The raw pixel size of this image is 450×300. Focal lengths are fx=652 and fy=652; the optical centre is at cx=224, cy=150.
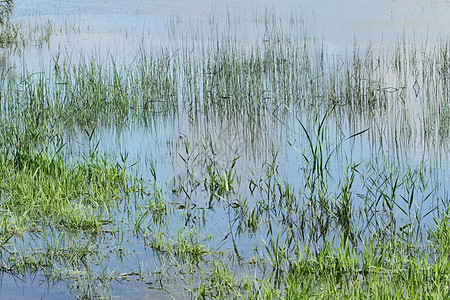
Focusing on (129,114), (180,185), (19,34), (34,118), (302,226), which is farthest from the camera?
(19,34)

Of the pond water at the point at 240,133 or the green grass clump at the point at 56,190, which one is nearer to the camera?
the pond water at the point at 240,133

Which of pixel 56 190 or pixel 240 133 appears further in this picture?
pixel 240 133

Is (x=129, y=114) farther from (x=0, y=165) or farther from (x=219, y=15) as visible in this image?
(x=219, y=15)

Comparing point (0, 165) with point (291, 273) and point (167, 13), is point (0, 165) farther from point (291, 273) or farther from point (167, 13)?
point (167, 13)

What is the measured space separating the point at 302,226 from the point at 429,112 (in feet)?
8.96

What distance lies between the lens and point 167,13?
14.5 metres

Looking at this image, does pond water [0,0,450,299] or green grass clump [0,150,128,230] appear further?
green grass clump [0,150,128,230]

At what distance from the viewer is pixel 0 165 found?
475cm

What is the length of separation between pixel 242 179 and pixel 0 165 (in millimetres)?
1775

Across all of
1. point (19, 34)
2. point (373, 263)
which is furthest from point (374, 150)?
point (19, 34)

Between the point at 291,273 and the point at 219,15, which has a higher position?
the point at 219,15

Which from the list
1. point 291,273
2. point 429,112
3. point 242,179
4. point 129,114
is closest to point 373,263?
point 291,273

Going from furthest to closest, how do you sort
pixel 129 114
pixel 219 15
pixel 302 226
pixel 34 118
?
pixel 219 15, pixel 129 114, pixel 34 118, pixel 302 226

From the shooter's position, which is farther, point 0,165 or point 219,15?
point 219,15
